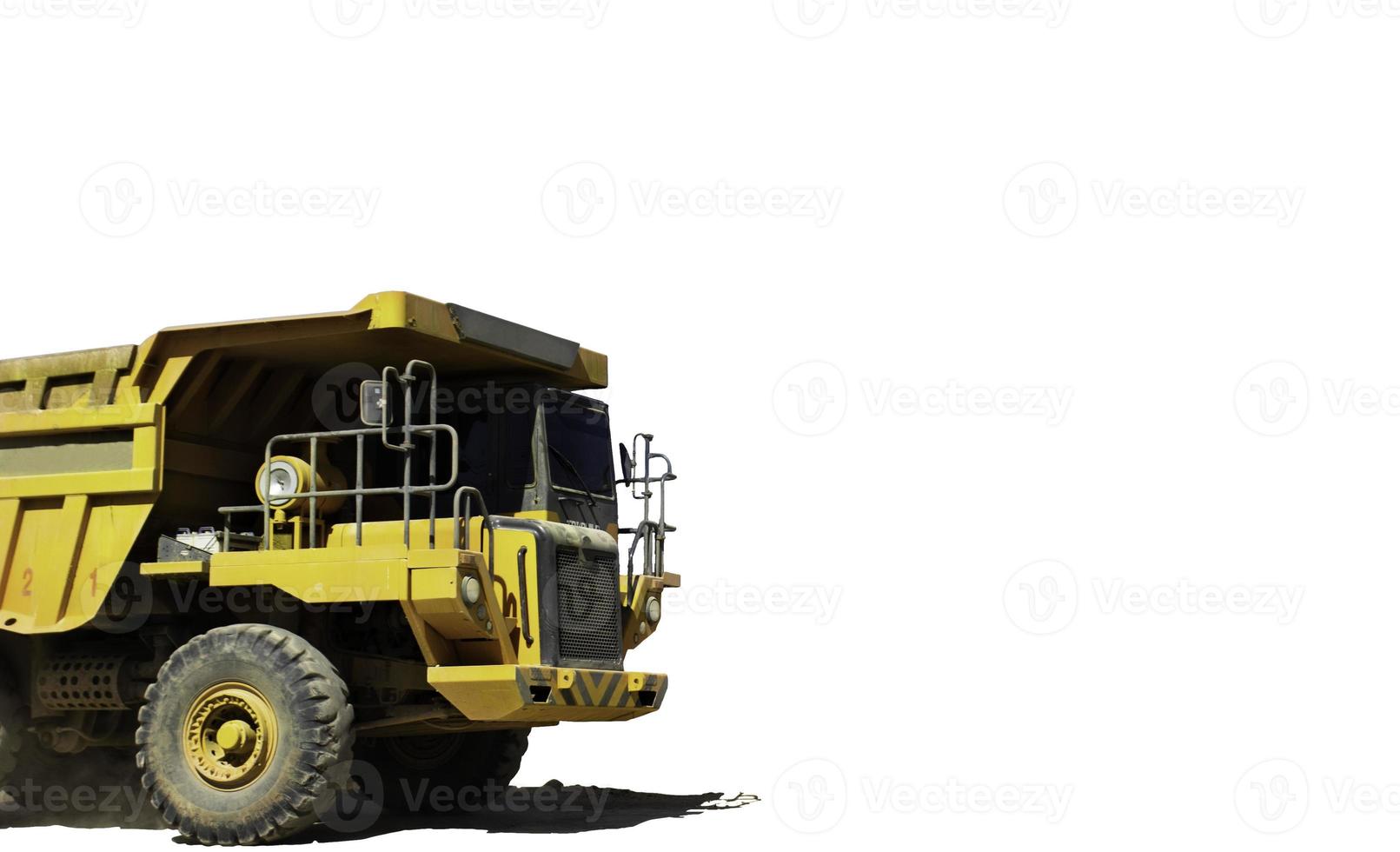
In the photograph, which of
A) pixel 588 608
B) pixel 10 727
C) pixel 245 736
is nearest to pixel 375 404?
pixel 588 608

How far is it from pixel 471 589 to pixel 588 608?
1711 mm

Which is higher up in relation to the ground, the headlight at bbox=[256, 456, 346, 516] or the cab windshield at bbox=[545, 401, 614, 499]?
the cab windshield at bbox=[545, 401, 614, 499]

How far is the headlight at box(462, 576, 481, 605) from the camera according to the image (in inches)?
588

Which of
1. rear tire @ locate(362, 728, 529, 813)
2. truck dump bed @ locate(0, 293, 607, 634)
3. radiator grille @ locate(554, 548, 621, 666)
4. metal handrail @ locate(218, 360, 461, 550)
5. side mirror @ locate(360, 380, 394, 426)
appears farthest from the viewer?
rear tire @ locate(362, 728, 529, 813)

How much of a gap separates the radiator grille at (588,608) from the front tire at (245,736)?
205 centimetres

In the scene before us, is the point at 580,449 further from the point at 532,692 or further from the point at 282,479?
the point at 532,692

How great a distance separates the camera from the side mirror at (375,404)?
15359 millimetres

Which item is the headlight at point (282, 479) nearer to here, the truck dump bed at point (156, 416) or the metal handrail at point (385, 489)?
the metal handrail at point (385, 489)

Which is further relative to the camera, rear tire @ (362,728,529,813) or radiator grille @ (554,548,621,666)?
rear tire @ (362,728,529,813)

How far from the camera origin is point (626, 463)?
60.1ft

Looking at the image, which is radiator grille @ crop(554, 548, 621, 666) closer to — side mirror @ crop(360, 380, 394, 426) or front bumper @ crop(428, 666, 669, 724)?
front bumper @ crop(428, 666, 669, 724)

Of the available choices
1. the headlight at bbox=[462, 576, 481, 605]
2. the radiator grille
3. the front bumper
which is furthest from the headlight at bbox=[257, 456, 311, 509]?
the radiator grille

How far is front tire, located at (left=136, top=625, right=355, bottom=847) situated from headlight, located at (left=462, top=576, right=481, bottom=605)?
1.25m

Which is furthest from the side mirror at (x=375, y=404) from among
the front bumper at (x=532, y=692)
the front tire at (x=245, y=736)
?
the front bumper at (x=532, y=692)
